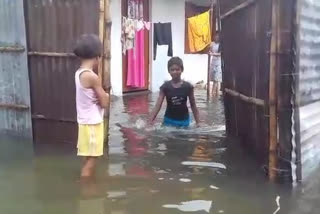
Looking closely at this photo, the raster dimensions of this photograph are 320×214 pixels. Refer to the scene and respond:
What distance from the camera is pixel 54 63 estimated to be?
256 inches

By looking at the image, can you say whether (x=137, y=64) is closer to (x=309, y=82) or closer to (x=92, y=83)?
(x=309, y=82)

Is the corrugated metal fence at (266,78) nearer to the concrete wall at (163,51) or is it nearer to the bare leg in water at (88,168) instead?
the bare leg in water at (88,168)

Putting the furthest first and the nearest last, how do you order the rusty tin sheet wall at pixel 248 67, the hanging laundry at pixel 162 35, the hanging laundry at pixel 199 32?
the hanging laundry at pixel 199 32 < the hanging laundry at pixel 162 35 < the rusty tin sheet wall at pixel 248 67

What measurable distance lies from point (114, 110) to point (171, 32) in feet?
17.2

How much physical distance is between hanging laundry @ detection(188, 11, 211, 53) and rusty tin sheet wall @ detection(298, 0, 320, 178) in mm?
10316

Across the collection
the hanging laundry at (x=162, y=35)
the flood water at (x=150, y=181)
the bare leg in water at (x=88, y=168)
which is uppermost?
the hanging laundry at (x=162, y=35)

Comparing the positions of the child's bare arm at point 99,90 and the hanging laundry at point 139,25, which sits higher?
the hanging laundry at point 139,25

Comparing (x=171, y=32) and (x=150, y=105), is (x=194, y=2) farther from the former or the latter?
(x=150, y=105)

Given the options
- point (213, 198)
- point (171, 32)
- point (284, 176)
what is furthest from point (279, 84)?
point (171, 32)

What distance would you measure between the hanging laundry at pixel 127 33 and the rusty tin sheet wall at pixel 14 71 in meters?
6.27

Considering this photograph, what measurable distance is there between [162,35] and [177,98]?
7463 millimetres

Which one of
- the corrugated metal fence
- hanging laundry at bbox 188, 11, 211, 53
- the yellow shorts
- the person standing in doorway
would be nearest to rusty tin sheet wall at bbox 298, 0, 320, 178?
the corrugated metal fence

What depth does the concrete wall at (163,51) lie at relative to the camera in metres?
12.9

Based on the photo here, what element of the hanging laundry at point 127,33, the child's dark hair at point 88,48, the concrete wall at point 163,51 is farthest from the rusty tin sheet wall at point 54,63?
the hanging laundry at point 127,33
